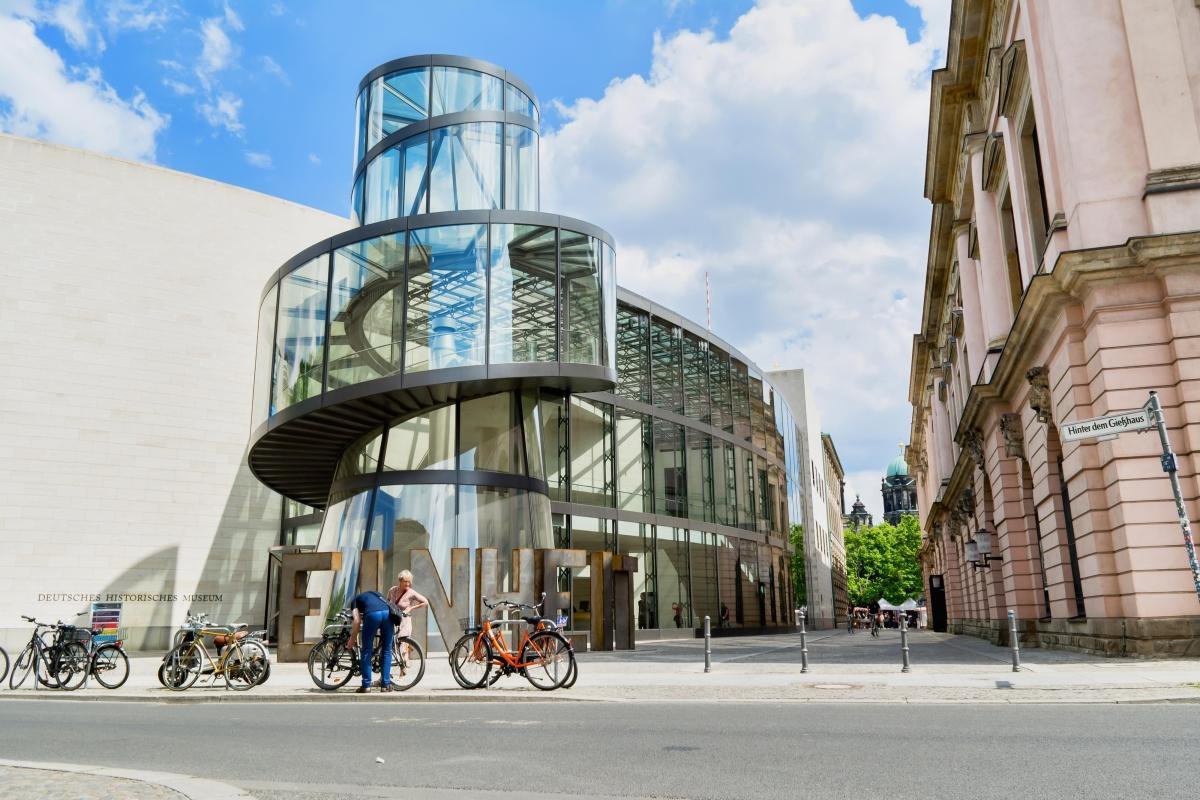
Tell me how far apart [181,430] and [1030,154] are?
2964 cm

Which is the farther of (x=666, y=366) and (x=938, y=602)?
(x=938, y=602)

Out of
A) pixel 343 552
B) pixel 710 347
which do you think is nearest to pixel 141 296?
pixel 343 552

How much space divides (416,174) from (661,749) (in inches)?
902

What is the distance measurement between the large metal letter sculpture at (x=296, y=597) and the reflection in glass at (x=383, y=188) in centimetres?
1111

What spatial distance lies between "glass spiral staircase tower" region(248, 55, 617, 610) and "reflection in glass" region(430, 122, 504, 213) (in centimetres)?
4

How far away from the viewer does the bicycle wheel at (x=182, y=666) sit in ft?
46.5

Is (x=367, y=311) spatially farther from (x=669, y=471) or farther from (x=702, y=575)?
(x=702, y=575)

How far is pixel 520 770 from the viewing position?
21.3ft

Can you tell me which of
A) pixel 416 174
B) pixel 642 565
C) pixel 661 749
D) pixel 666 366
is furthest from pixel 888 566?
pixel 661 749

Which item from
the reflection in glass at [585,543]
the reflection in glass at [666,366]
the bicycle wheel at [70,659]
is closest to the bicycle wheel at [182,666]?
the bicycle wheel at [70,659]

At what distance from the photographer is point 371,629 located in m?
12.7

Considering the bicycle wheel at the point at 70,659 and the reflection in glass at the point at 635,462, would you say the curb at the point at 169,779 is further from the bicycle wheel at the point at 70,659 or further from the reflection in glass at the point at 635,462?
the reflection in glass at the point at 635,462

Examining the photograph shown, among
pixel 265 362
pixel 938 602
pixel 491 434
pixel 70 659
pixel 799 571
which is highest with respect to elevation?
pixel 265 362

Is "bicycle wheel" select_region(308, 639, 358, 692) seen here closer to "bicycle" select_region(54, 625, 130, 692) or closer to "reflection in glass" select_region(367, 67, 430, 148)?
"bicycle" select_region(54, 625, 130, 692)
